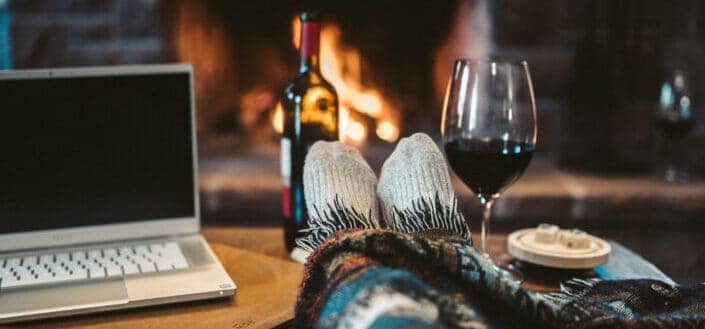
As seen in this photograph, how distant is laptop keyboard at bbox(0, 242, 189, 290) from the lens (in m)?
0.82

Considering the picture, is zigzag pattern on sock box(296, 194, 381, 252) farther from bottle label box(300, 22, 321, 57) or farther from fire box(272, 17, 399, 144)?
fire box(272, 17, 399, 144)

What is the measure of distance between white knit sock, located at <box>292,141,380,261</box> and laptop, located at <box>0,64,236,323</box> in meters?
0.14

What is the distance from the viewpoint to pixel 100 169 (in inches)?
37.6

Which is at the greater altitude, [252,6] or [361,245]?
[252,6]

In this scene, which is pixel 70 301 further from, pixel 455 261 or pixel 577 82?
pixel 577 82

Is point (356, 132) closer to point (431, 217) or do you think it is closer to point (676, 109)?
point (676, 109)

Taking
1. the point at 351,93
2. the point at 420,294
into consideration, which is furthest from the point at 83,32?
the point at 420,294

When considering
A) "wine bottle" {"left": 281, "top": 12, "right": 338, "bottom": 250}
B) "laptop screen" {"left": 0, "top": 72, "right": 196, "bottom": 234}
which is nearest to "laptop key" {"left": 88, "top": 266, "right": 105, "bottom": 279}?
"laptop screen" {"left": 0, "top": 72, "right": 196, "bottom": 234}

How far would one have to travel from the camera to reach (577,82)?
2154mm

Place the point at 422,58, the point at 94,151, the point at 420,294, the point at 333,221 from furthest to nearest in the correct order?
1. the point at 422,58
2. the point at 94,151
3. the point at 333,221
4. the point at 420,294

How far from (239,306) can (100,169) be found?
11.2 inches

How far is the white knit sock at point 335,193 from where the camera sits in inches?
30.1

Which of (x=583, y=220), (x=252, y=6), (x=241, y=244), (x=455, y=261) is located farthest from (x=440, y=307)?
(x=252, y=6)

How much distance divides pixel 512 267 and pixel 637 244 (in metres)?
1.24
